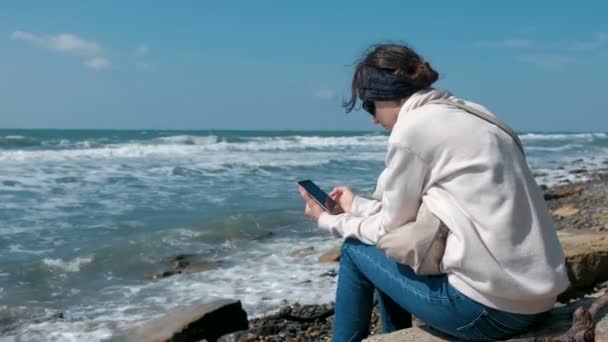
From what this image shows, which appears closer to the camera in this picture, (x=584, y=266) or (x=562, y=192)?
(x=584, y=266)

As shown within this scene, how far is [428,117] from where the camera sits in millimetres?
2250

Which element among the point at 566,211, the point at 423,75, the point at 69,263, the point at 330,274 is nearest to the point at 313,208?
the point at 423,75

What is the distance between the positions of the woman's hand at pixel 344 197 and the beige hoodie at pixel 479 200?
0.68 m

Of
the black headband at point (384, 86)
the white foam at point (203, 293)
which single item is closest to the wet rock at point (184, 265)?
the white foam at point (203, 293)

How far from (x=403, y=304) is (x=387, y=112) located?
0.78 m

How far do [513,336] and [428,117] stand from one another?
0.91m

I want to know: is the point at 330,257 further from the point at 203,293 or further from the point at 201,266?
the point at 203,293

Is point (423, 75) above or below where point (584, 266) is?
above

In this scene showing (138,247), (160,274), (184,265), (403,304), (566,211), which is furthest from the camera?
(566,211)

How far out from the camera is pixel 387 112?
251 cm

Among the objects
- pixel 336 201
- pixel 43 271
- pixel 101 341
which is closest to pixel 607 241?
pixel 336 201

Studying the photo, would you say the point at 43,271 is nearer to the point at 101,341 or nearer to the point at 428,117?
the point at 101,341

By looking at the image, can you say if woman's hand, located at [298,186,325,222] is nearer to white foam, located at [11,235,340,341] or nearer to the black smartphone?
the black smartphone

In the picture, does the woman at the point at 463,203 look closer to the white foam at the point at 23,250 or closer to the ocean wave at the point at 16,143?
the white foam at the point at 23,250
